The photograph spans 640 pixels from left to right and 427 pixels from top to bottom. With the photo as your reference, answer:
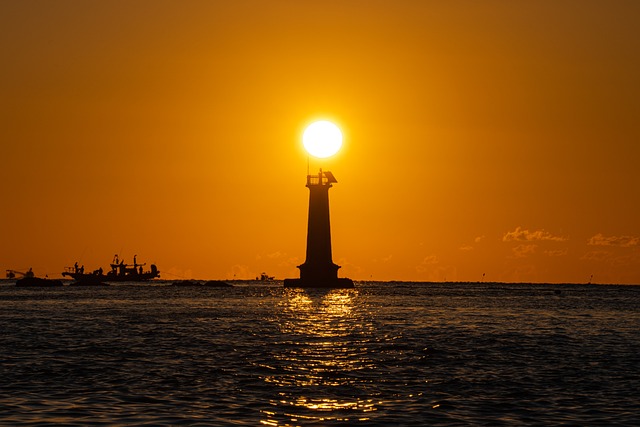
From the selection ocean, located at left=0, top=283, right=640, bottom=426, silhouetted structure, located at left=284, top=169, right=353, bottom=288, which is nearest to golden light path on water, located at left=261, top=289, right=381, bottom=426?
ocean, located at left=0, top=283, right=640, bottom=426

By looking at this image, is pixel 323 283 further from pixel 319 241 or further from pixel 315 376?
pixel 315 376

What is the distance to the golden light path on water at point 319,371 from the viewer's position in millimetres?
26844

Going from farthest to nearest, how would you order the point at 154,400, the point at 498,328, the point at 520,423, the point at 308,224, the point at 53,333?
the point at 308,224, the point at 498,328, the point at 53,333, the point at 154,400, the point at 520,423

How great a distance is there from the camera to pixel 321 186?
142m

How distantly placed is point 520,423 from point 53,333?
38.0 m

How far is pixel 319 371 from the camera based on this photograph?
36938 mm

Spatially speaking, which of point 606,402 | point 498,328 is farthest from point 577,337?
point 606,402

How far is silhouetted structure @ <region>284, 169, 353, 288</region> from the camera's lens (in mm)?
139875

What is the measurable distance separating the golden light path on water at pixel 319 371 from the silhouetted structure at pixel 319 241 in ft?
235

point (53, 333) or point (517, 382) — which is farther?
point (53, 333)

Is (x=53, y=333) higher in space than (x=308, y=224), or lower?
lower

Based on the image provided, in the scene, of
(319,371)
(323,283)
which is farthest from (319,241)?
(319,371)

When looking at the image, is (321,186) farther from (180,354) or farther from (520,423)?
(520,423)

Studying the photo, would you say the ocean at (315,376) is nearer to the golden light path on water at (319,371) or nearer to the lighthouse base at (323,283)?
the golden light path on water at (319,371)
